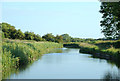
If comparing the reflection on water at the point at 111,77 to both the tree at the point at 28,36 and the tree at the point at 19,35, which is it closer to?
the tree at the point at 19,35

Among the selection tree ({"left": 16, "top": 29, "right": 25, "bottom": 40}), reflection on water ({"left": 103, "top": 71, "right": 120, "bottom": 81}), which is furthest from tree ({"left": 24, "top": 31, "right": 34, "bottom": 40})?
reflection on water ({"left": 103, "top": 71, "right": 120, "bottom": 81})

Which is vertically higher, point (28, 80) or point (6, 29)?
point (6, 29)

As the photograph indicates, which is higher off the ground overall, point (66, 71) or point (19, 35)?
point (19, 35)

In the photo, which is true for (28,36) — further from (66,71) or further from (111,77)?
(111,77)

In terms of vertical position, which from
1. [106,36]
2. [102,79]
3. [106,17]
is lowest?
[102,79]

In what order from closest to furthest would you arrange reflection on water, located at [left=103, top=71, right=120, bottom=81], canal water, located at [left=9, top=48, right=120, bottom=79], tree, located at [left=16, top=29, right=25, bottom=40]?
reflection on water, located at [left=103, top=71, right=120, bottom=81] → canal water, located at [left=9, top=48, right=120, bottom=79] → tree, located at [left=16, top=29, right=25, bottom=40]

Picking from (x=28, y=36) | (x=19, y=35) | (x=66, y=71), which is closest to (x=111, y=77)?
(x=66, y=71)

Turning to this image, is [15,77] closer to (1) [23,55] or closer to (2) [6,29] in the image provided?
(1) [23,55]

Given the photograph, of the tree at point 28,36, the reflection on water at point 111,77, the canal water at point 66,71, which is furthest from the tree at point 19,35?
the reflection on water at point 111,77

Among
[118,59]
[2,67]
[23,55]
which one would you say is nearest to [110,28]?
[118,59]

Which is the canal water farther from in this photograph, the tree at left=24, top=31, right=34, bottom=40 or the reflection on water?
the tree at left=24, top=31, right=34, bottom=40

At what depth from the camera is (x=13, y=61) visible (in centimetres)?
1202

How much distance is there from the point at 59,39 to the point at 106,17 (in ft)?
155

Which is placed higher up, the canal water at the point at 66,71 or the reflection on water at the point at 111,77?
the canal water at the point at 66,71
